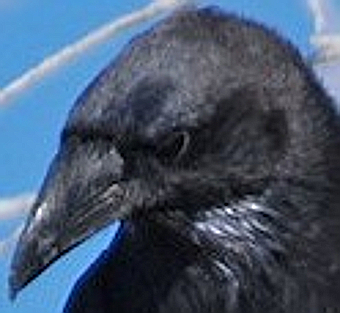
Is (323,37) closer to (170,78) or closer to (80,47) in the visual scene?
(80,47)

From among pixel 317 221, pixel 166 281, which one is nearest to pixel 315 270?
pixel 317 221

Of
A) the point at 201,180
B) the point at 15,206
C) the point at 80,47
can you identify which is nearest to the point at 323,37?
the point at 80,47

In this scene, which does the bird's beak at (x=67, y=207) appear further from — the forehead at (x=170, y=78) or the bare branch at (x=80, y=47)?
the bare branch at (x=80, y=47)

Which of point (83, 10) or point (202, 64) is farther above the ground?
point (83, 10)

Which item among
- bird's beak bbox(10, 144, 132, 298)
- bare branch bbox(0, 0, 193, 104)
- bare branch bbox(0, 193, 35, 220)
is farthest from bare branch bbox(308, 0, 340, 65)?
bird's beak bbox(10, 144, 132, 298)

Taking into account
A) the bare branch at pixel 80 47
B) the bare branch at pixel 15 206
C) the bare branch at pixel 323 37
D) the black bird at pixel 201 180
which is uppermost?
the bare branch at pixel 80 47

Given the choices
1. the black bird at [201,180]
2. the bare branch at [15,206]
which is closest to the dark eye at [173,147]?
the black bird at [201,180]

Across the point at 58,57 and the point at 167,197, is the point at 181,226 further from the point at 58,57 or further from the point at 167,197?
the point at 58,57
